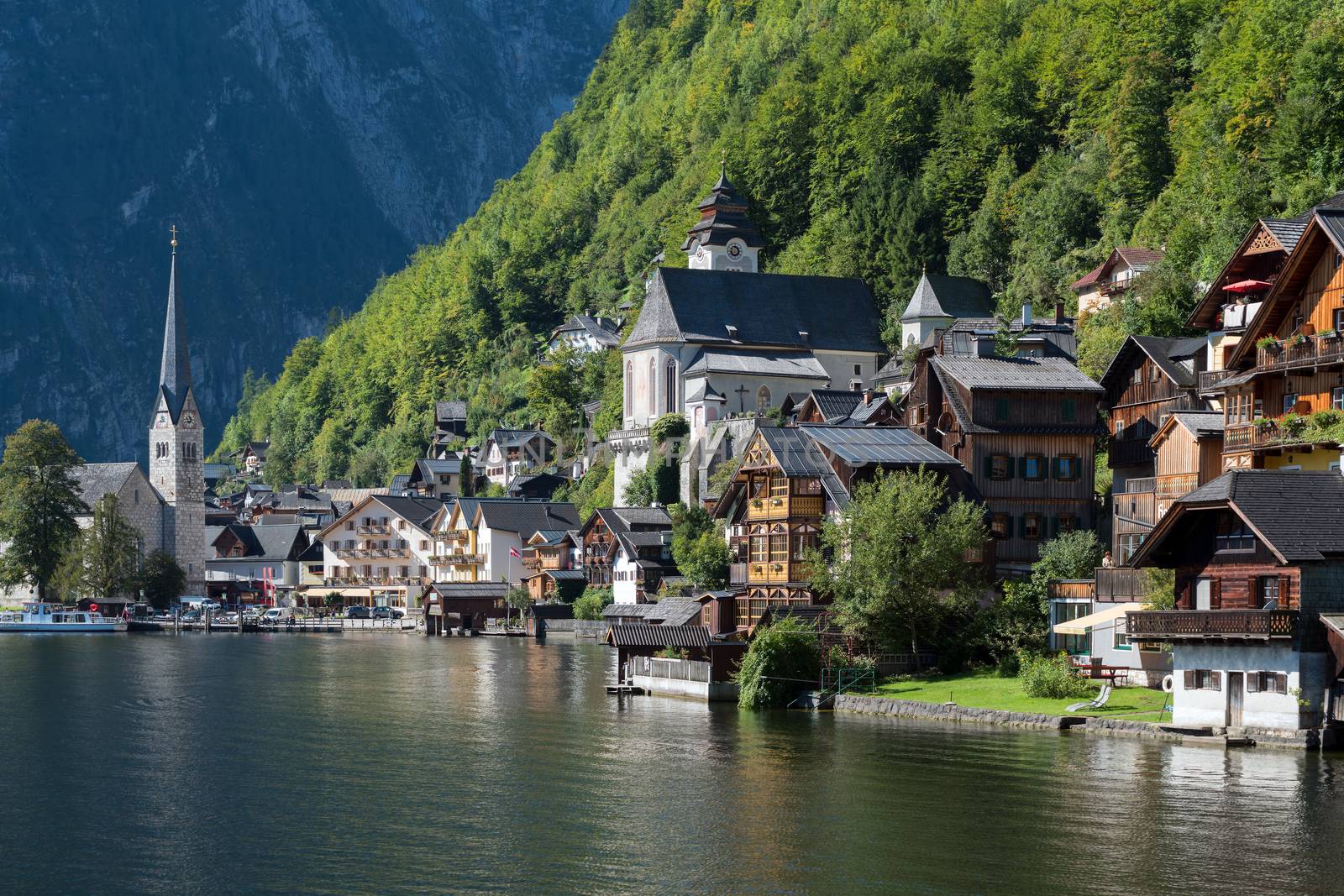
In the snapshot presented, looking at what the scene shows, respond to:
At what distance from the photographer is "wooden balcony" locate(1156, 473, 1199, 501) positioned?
62.7 metres

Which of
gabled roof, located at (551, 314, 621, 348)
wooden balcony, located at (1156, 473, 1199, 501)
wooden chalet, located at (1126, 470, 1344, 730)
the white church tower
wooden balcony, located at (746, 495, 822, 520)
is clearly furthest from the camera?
gabled roof, located at (551, 314, 621, 348)

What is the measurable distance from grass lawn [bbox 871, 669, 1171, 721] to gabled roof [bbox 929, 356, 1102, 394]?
15.1 meters

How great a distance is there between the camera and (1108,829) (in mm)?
36406

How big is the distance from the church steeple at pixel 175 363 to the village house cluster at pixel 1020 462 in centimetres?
4009

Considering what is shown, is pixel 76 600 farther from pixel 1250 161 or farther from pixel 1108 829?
pixel 1108 829

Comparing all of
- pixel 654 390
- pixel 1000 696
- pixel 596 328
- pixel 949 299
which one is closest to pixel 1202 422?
pixel 1000 696

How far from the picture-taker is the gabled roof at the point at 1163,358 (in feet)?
231

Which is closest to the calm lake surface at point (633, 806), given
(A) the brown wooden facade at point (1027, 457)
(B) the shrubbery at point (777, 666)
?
(B) the shrubbery at point (777, 666)

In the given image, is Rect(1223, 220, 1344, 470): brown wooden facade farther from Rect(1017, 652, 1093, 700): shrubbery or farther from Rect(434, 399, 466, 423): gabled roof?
Rect(434, 399, 466, 423): gabled roof

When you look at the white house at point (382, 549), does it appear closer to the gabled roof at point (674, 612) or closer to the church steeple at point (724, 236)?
the church steeple at point (724, 236)

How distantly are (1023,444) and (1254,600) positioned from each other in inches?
1004

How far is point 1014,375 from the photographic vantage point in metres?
73.7

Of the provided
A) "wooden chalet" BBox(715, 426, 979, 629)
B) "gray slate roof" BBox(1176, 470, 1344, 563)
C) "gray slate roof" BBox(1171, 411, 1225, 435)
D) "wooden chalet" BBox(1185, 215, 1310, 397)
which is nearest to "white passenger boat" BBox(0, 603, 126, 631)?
"wooden chalet" BBox(715, 426, 979, 629)

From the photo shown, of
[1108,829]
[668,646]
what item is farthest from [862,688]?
[1108,829]
